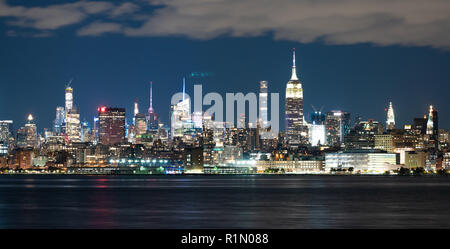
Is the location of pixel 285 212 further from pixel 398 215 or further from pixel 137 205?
pixel 137 205

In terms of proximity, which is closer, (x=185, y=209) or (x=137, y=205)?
(x=185, y=209)

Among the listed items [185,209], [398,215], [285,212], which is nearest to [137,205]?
[185,209]

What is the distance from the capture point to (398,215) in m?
53.9
